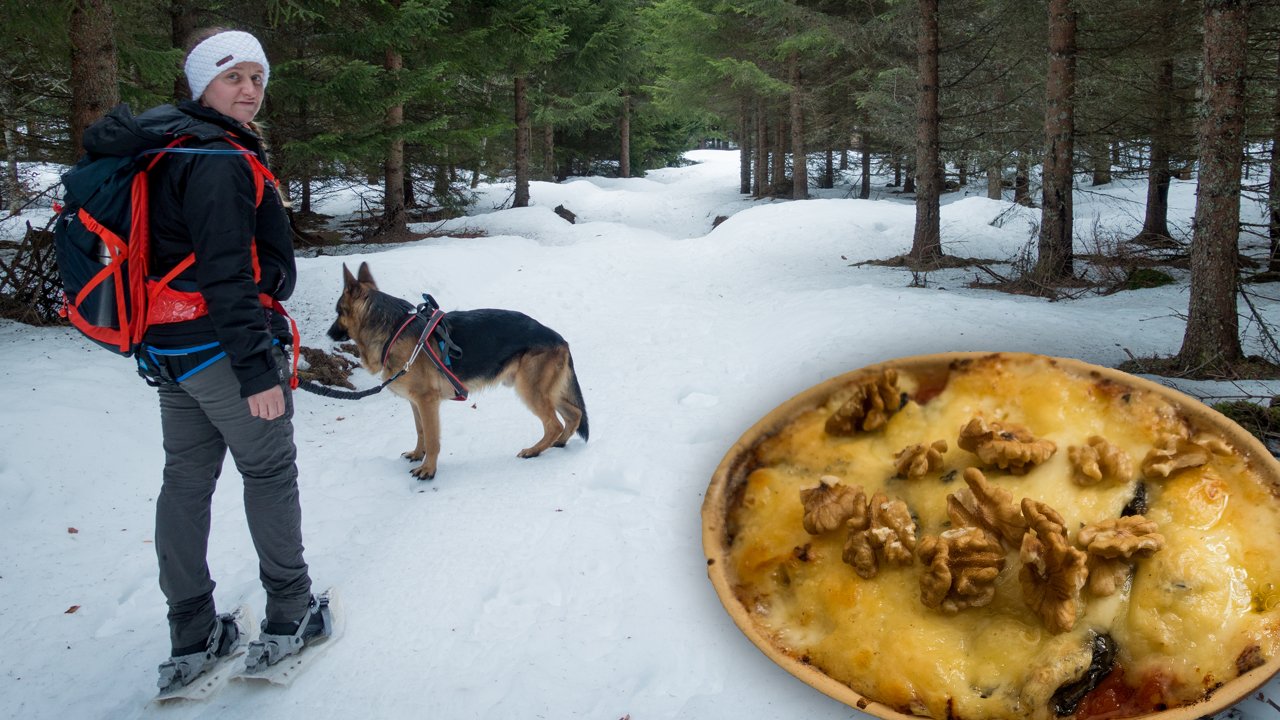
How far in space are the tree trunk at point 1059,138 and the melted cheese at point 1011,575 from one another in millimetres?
7141

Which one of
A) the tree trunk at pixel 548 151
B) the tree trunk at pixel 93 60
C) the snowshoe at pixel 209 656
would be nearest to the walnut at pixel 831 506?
the snowshoe at pixel 209 656

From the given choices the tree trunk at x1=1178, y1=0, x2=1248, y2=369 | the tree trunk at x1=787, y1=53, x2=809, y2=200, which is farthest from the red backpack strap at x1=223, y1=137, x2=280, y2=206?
the tree trunk at x1=787, y1=53, x2=809, y2=200

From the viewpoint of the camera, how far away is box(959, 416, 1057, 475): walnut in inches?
45.2

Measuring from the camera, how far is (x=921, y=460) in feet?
3.89

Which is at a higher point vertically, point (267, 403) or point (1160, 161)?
point (1160, 161)

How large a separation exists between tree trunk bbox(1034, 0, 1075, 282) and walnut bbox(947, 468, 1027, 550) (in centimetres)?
733

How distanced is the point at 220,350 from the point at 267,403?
283mm

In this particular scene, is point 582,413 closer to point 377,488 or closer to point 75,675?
point 377,488

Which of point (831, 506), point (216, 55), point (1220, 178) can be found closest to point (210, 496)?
point (216, 55)

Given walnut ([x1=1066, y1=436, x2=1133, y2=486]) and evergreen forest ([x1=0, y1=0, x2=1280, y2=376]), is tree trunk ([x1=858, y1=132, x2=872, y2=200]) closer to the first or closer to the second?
evergreen forest ([x1=0, y1=0, x2=1280, y2=376])

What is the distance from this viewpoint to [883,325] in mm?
2051

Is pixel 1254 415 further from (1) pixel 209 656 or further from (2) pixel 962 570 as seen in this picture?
(1) pixel 209 656

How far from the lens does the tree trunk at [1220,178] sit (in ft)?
13.9

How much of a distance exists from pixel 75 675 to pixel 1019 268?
873 centimetres
